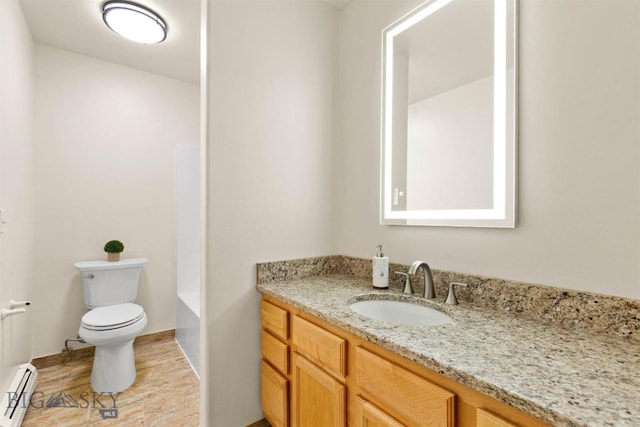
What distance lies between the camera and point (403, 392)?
0.81 m

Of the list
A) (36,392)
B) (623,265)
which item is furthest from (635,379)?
(36,392)

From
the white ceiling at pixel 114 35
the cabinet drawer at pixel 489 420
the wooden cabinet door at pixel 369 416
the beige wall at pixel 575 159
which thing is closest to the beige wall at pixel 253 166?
the white ceiling at pixel 114 35

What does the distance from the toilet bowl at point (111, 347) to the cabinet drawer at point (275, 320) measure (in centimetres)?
106

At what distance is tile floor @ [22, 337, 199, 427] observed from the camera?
1640 millimetres

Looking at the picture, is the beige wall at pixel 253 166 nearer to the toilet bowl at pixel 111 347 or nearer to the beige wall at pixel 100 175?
the toilet bowl at pixel 111 347

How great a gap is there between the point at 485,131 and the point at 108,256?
2.71 meters

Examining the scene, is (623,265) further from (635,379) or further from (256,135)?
(256,135)

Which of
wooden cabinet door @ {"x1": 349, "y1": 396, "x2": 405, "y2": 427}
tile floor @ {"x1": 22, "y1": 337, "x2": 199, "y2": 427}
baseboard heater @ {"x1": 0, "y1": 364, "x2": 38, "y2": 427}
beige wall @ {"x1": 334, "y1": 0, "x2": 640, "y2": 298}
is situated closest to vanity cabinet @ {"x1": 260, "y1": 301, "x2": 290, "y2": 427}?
wooden cabinet door @ {"x1": 349, "y1": 396, "x2": 405, "y2": 427}

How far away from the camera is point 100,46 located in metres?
2.22

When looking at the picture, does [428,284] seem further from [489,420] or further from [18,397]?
[18,397]

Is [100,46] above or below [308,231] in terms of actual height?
above

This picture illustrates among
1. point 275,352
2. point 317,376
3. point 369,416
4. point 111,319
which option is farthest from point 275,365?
point 111,319

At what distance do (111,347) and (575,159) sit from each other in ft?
8.48

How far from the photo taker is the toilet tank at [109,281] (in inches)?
86.8
